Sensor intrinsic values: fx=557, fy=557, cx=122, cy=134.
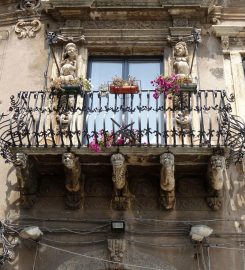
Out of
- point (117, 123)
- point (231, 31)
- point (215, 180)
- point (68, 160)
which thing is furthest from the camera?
point (231, 31)

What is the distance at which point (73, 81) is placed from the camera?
8.59 metres

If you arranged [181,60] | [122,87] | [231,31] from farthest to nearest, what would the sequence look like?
[231,31], [181,60], [122,87]

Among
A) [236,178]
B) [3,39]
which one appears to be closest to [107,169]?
[236,178]

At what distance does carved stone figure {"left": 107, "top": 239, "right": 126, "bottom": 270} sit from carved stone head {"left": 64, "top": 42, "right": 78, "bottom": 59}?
3.37 m

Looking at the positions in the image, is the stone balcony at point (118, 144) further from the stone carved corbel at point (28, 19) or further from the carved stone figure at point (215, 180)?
the stone carved corbel at point (28, 19)

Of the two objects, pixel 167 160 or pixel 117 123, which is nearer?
pixel 167 160

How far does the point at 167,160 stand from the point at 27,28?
4198mm

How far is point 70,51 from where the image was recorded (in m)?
9.28

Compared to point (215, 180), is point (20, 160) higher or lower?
Result: higher

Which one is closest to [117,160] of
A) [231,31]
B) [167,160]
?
[167,160]

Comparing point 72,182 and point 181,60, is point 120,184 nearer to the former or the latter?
point 72,182

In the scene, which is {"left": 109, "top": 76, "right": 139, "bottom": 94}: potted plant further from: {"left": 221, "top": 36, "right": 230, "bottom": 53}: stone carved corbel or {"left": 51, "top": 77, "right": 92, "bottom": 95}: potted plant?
{"left": 221, "top": 36, "right": 230, "bottom": 53}: stone carved corbel

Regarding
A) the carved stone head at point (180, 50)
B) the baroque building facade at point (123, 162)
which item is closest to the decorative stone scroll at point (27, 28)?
the baroque building facade at point (123, 162)

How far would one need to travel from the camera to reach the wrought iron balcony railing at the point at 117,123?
300 inches
